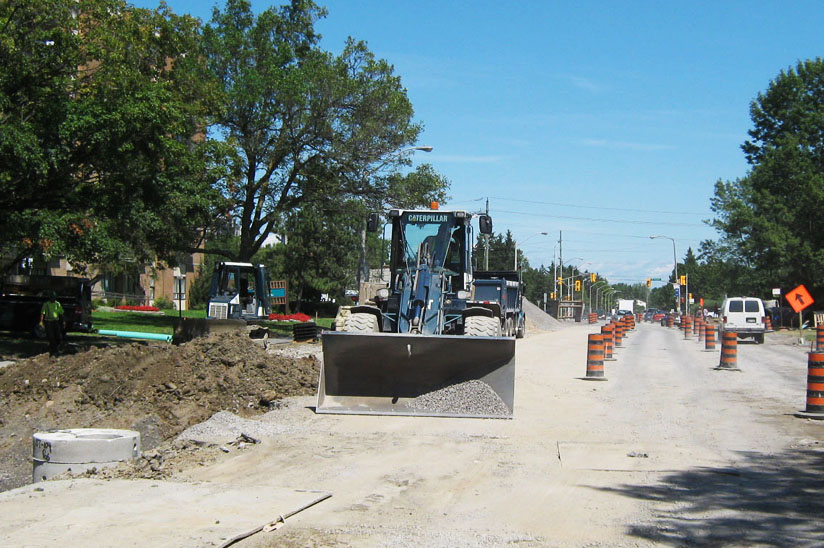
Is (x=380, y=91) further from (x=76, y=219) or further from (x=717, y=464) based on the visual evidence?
(x=717, y=464)

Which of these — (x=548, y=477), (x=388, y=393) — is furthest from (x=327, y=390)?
(x=548, y=477)

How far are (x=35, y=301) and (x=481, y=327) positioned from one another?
65.6ft

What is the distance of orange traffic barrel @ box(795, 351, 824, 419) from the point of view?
519 inches

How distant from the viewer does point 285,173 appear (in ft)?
123

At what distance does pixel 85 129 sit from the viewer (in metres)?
20.2

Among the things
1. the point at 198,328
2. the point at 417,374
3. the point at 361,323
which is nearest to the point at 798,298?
the point at 198,328

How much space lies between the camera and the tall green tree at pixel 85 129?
19.6 meters

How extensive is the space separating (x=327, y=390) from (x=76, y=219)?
12.3 m

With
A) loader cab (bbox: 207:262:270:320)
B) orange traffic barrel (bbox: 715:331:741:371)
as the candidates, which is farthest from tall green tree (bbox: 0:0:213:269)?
orange traffic barrel (bbox: 715:331:741:371)

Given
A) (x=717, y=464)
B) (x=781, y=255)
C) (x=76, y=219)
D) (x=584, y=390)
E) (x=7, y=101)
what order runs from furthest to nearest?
(x=781, y=255), (x=76, y=219), (x=7, y=101), (x=584, y=390), (x=717, y=464)

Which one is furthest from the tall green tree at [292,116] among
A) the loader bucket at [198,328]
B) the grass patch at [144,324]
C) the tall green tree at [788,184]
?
the tall green tree at [788,184]

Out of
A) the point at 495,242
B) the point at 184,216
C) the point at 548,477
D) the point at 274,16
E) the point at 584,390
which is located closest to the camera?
the point at 548,477

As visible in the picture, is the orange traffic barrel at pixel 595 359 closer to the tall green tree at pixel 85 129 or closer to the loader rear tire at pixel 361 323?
the loader rear tire at pixel 361 323

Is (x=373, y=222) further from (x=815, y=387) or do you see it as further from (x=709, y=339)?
(x=709, y=339)
